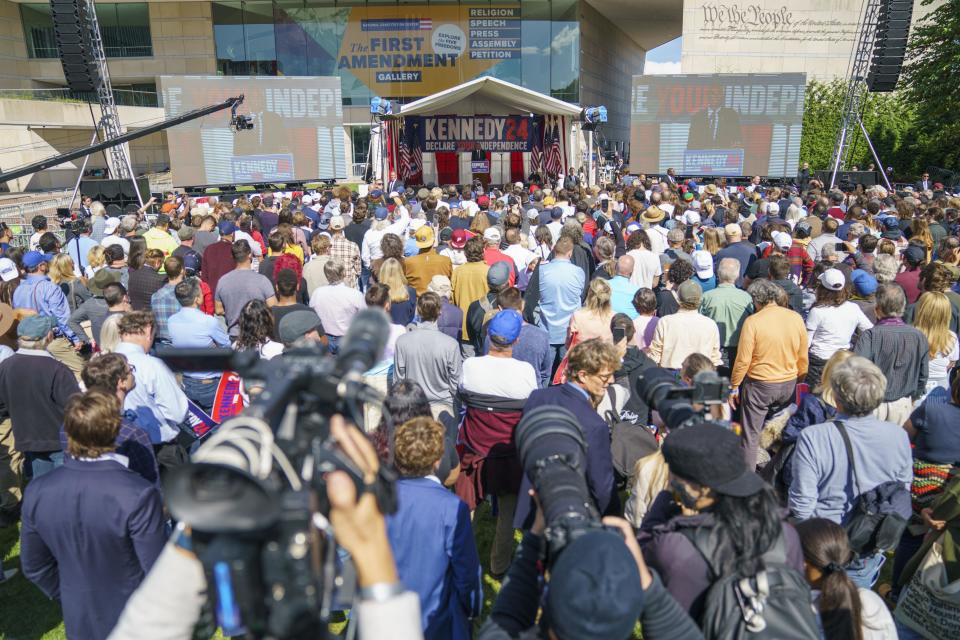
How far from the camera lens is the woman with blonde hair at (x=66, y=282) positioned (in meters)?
6.74

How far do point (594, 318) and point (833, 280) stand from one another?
1762 millimetres

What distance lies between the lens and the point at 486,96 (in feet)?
80.4

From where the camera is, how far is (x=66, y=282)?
6.79 m

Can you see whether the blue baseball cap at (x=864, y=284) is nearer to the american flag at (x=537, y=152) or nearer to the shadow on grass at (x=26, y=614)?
the shadow on grass at (x=26, y=614)

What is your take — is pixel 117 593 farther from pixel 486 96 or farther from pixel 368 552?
pixel 486 96

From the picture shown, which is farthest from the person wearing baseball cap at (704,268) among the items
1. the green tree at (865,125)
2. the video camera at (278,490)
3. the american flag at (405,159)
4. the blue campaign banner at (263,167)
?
the green tree at (865,125)

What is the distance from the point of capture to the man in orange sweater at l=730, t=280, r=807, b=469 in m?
4.84

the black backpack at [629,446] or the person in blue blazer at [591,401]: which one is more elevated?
the person in blue blazer at [591,401]

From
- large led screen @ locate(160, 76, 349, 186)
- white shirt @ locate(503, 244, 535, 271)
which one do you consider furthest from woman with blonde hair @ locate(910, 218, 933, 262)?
large led screen @ locate(160, 76, 349, 186)

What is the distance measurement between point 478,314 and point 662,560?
3661 mm

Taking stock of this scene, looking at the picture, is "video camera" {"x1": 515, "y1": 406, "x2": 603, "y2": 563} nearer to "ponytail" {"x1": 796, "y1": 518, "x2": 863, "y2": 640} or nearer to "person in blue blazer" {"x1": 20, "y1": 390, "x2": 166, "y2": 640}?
Answer: "ponytail" {"x1": 796, "y1": 518, "x2": 863, "y2": 640}

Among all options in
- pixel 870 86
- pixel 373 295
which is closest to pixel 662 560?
pixel 373 295

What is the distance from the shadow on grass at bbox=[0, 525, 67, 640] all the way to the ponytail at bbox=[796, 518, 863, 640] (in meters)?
3.57

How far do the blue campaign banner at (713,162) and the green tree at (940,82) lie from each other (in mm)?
7020
